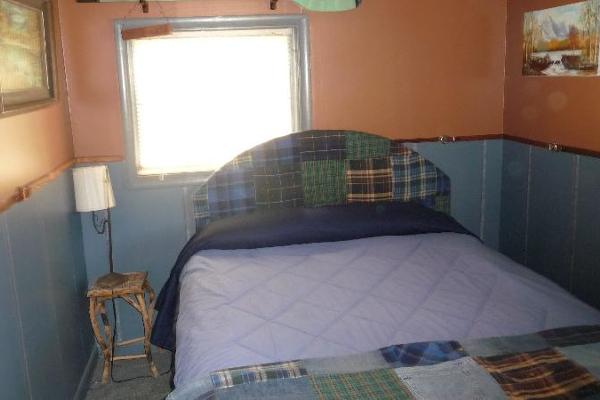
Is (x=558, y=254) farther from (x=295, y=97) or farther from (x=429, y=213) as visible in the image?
(x=295, y=97)

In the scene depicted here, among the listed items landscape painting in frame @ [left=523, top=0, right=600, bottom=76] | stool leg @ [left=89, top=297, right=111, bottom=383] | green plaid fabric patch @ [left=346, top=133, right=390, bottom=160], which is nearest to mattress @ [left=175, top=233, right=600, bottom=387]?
stool leg @ [left=89, top=297, right=111, bottom=383]

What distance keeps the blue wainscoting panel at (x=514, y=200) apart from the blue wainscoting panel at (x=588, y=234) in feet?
1.98

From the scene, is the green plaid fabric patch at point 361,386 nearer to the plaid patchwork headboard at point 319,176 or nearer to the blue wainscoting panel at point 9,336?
the blue wainscoting panel at point 9,336

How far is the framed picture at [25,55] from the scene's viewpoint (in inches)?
98.6

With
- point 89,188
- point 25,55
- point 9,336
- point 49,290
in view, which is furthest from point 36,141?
point 9,336

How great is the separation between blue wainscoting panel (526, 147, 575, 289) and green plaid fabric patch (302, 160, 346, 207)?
1375 millimetres

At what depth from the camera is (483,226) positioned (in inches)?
→ 177

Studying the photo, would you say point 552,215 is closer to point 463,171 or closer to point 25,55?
point 463,171

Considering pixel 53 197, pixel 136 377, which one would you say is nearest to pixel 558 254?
pixel 136 377

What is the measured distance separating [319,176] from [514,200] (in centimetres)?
154

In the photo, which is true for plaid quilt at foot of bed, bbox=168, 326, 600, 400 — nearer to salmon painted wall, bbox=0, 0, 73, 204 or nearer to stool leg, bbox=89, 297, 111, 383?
salmon painted wall, bbox=0, 0, 73, 204

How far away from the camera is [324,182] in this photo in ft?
13.2

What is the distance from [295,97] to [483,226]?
1.84 m

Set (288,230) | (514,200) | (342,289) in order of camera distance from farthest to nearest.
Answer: (514,200) < (288,230) < (342,289)
